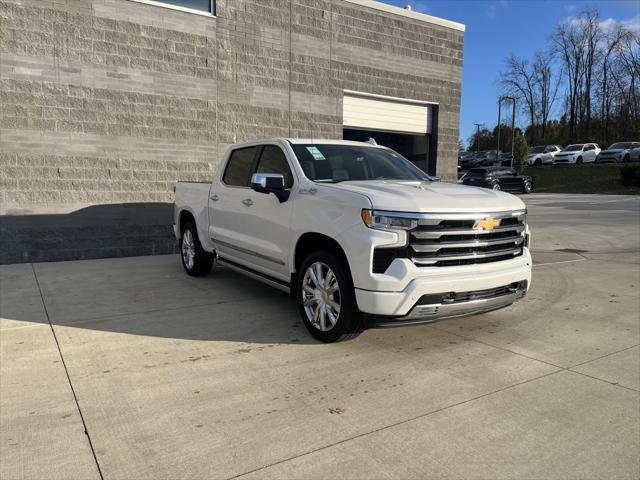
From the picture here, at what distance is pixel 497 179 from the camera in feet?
92.7

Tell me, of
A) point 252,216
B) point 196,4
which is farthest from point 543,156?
point 252,216

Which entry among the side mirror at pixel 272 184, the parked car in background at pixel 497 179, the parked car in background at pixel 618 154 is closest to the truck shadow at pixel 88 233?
the side mirror at pixel 272 184

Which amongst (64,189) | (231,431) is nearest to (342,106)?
(64,189)

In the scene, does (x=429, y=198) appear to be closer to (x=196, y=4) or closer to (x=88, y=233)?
(x=88, y=233)

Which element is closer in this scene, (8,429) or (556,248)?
(8,429)

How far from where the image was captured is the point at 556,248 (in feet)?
36.3

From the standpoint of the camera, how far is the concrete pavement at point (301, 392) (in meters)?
2.87

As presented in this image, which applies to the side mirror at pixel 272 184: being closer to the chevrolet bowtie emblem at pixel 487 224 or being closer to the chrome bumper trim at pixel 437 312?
the chrome bumper trim at pixel 437 312

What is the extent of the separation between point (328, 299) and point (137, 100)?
291 inches

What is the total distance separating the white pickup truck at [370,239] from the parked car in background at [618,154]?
39418 mm

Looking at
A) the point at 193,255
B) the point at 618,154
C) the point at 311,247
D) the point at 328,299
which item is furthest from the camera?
the point at 618,154

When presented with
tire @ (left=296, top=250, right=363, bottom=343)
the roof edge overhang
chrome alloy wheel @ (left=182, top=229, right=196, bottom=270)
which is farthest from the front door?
the roof edge overhang

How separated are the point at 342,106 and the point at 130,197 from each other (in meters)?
5.68

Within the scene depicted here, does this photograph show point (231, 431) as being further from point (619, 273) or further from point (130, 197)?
point (130, 197)
